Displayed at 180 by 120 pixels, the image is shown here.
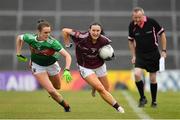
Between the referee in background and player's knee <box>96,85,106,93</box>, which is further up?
the referee in background

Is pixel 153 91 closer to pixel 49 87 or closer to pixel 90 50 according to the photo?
pixel 90 50

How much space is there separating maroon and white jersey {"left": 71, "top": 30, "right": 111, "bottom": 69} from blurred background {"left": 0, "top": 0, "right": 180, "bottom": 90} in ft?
61.5

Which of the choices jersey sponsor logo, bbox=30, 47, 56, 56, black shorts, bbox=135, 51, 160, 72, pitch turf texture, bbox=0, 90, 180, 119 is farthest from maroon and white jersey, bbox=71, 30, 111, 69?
black shorts, bbox=135, 51, 160, 72

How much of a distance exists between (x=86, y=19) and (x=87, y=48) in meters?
20.3

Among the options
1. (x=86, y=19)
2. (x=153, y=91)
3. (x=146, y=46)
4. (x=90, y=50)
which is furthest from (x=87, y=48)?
(x=86, y=19)

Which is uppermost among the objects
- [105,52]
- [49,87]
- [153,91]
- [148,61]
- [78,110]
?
[105,52]

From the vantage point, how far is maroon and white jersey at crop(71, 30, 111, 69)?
13.2 m

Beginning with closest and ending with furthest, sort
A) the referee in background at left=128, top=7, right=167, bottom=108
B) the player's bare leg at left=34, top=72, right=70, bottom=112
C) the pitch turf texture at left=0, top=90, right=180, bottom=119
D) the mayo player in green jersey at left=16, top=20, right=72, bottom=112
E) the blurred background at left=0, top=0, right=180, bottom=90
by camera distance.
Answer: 1. the pitch turf texture at left=0, top=90, right=180, bottom=119
2. the mayo player in green jersey at left=16, top=20, right=72, bottom=112
3. the player's bare leg at left=34, top=72, right=70, bottom=112
4. the referee in background at left=128, top=7, right=167, bottom=108
5. the blurred background at left=0, top=0, right=180, bottom=90

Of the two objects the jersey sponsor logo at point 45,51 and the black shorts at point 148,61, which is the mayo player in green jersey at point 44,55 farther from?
the black shorts at point 148,61

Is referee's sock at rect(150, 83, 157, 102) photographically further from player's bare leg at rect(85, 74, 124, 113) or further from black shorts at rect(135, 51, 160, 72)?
player's bare leg at rect(85, 74, 124, 113)

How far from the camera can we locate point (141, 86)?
15.3 metres

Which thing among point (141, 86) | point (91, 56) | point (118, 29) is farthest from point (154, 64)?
point (118, 29)

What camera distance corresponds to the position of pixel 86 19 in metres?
33.4

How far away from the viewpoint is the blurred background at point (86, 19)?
107 ft
